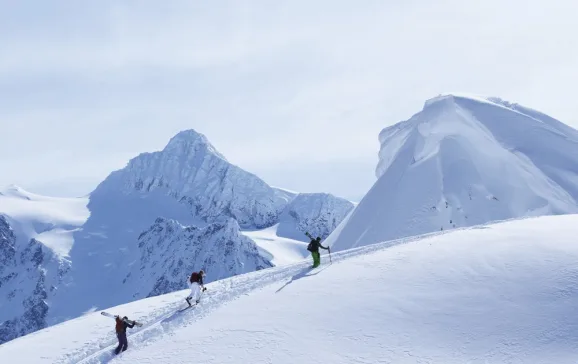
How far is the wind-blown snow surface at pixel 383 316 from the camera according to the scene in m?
19.2

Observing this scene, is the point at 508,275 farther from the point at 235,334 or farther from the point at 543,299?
the point at 235,334

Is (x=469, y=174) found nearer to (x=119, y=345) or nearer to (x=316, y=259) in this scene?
(x=316, y=259)

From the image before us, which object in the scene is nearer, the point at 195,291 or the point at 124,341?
Result: the point at 124,341

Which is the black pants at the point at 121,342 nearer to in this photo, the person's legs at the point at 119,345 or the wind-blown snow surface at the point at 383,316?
the person's legs at the point at 119,345

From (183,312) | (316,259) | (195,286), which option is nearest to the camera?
(183,312)

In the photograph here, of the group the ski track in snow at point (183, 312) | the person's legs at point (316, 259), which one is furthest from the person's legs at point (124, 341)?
the person's legs at point (316, 259)

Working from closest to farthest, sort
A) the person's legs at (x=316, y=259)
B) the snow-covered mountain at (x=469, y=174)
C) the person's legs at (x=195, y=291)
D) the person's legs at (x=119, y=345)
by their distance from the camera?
the person's legs at (x=119, y=345)
the person's legs at (x=195, y=291)
the person's legs at (x=316, y=259)
the snow-covered mountain at (x=469, y=174)

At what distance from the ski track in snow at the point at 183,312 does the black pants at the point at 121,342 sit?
22cm

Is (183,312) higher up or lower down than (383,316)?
lower down

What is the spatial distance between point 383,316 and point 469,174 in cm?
5884

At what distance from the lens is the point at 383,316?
21.8 m

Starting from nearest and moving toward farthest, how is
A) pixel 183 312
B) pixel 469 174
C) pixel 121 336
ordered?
pixel 121 336 → pixel 183 312 → pixel 469 174

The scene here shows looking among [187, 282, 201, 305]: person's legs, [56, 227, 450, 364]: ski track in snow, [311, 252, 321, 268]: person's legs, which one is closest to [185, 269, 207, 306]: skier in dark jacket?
[187, 282, 201, 305]: person's legs

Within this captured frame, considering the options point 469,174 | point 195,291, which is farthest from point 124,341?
point 469,174
